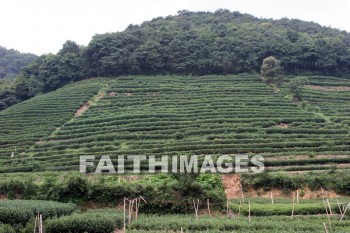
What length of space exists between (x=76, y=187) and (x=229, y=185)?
1004cm

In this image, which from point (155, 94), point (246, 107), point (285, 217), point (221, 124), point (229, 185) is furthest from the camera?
point (155, 94)

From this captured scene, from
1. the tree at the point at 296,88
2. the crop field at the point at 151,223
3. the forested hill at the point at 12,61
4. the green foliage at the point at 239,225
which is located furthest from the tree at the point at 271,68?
the forested hill at the point at 12,61

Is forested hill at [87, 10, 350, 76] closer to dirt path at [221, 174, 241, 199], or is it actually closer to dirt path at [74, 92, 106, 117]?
dirt path at [74, 92, 106, 117]

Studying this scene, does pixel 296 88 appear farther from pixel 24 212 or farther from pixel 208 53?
pixel 24 212

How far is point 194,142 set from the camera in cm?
3544

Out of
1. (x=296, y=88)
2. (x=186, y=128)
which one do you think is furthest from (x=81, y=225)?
(x=296, y=88)

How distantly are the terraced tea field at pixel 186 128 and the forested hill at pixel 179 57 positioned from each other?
273 inches

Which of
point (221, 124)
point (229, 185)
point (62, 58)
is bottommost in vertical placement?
point (229, 185)

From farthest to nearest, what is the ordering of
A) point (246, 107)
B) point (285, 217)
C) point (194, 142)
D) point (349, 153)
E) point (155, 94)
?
point (155, 94) → point (246, 107) → point (194, 142) → point (349, 153) → point (285, 217)

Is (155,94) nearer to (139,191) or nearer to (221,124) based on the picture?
(221,124)

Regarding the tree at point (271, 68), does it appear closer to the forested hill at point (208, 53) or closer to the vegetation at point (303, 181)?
the forested hill at point (208, 53)

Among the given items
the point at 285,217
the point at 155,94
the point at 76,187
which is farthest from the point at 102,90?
the point at 285,217

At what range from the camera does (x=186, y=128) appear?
3941cm

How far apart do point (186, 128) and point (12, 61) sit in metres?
91.2
